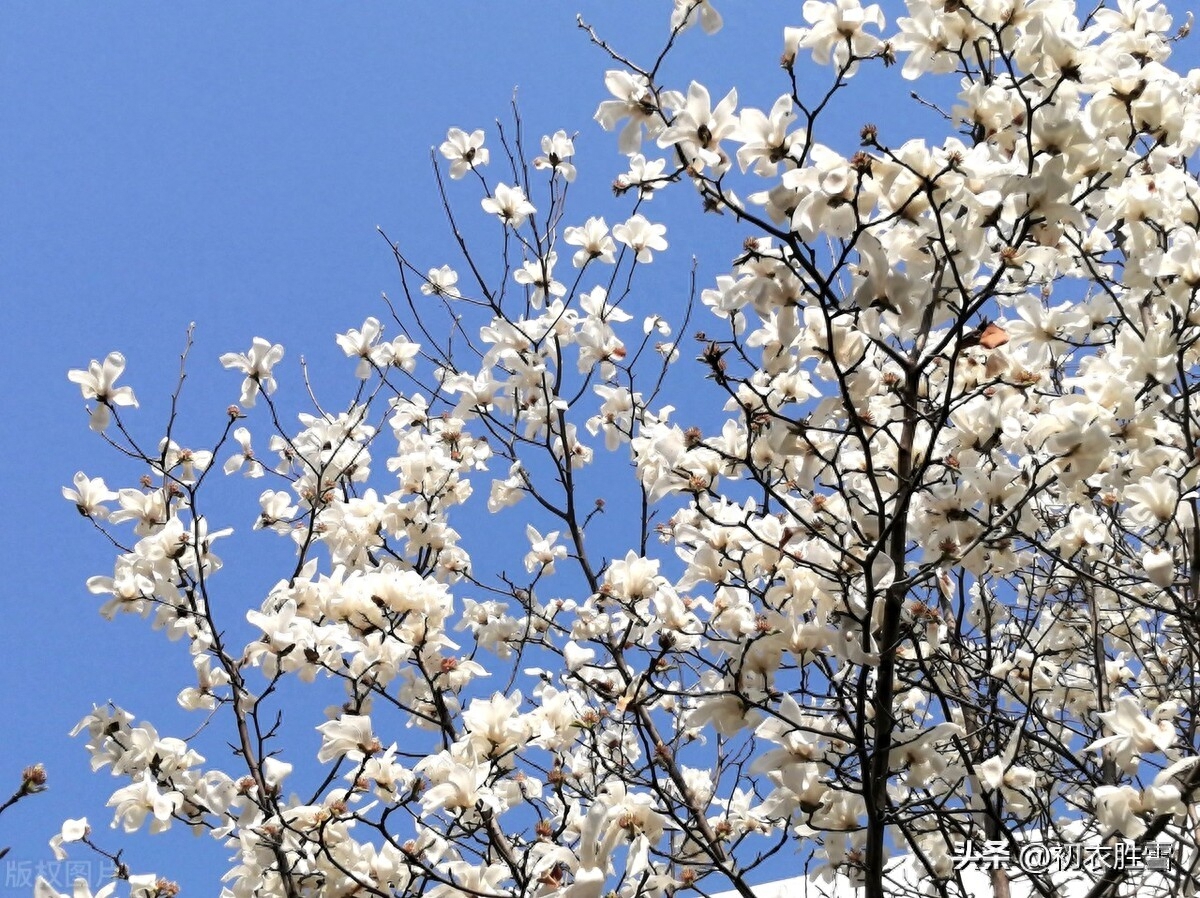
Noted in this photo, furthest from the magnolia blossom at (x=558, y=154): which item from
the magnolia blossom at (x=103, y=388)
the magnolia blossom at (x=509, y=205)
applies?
the magnolia blossom at (x=103, y=388)

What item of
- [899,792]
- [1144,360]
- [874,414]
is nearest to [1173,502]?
[1144,360]

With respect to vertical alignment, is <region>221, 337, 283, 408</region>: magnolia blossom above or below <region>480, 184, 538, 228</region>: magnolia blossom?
below

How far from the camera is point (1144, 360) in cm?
237

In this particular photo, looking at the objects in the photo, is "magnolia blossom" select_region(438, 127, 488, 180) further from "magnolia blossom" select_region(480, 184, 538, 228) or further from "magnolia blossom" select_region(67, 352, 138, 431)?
"magnolia blossom" select_region(67, 352, 138, 431)

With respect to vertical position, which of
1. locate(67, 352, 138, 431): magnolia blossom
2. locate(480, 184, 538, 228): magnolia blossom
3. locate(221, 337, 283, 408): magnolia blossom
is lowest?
locate(67, 352, 138, 431): magnolia blossom

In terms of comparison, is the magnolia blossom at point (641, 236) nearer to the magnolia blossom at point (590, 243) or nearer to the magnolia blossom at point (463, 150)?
the magnolia blossom at point (590, 243)

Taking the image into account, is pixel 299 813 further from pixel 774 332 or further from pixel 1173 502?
pixel 1173 502

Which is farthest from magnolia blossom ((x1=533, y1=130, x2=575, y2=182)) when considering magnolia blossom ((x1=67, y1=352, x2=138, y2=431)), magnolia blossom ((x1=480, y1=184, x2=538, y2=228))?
magnolia blossom ((x1=67, y1=352, x2=138, y2=431))

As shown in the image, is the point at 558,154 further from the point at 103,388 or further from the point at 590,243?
the point at 103,388

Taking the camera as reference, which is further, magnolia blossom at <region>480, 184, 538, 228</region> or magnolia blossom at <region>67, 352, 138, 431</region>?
magnolia blossom at <region>480, 184, 538, 228</region>

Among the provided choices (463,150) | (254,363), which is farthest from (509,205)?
(254,363)

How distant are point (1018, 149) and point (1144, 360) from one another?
60 cm

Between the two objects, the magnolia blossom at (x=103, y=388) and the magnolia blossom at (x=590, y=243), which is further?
the magnolia blossom at (x=590, y=243)

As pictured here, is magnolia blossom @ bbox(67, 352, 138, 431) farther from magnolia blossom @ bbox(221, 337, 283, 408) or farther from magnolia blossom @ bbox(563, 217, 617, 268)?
magnolia blossom @ bbox(563, 217, 617, 268)
